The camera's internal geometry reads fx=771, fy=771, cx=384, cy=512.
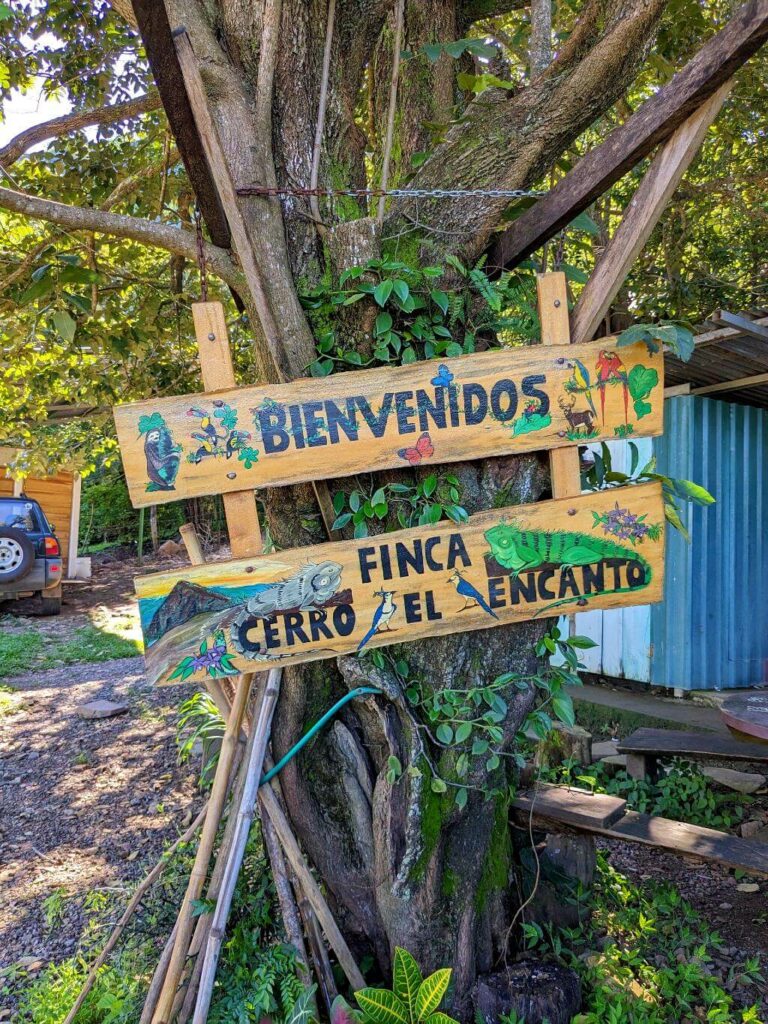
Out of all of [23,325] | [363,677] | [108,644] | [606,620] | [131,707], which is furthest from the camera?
[108,644]

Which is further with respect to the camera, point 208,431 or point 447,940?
point 447,940

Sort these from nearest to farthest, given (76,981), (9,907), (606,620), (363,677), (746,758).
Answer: (363,677), (76,981), (9,907), (746,758), (606,620)

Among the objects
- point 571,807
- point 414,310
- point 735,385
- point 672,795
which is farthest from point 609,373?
point 735,385

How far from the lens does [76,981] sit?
302 cm

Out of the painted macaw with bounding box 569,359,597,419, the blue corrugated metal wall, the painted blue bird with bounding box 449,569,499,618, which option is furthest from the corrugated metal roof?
the painted blue bird with bounding box 449,569,499,618

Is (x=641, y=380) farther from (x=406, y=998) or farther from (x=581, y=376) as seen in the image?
(x=406, y=998)

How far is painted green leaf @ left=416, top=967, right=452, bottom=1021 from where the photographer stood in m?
2.36

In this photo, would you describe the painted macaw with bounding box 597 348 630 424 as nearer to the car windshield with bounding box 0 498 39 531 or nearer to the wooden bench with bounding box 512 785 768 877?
the wooden bench with bounding box 512 785 768 877

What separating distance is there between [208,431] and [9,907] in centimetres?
286

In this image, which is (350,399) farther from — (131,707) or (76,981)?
(131,707)

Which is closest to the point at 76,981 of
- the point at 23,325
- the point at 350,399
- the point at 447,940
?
the point at 447,940

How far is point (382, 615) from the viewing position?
2305 mm

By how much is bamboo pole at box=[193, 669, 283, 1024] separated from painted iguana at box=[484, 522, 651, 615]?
948 mm

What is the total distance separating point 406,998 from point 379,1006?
114 mm
